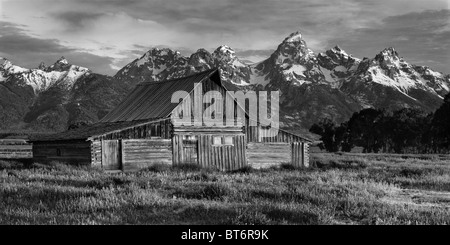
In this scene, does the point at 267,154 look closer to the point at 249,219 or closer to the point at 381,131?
the point at 249,219

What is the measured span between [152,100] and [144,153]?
24.0ft

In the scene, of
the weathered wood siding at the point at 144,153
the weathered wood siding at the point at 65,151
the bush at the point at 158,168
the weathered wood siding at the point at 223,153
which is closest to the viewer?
the bush at the point at 158,168

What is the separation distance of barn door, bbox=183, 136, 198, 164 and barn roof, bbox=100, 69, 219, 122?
2.18 metres

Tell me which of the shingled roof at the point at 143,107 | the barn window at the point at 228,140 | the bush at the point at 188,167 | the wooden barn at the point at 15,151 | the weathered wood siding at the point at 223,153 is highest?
the shingled roof at the point at 143,107

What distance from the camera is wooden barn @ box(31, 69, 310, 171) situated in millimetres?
31406

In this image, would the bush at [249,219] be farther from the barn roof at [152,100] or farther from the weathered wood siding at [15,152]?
the weathered wood siding at [15,152]

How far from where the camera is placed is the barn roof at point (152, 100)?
116 ft

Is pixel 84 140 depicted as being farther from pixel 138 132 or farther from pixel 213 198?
pixel 213 198

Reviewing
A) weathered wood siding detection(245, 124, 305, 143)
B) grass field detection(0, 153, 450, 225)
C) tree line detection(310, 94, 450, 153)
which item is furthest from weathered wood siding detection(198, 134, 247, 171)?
tree line detection(310, 94, 450, 153)

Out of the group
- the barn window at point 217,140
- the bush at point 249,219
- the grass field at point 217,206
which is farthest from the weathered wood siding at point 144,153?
the bush at point 249,219

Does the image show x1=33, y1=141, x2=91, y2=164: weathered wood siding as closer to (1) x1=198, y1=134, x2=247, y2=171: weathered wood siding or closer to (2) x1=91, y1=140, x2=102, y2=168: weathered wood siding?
(2) x1=91, y1=140, x2=102, y2=168: weathered wood siding

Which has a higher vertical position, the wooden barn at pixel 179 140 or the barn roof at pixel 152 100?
the barn roof at pixel 152 100

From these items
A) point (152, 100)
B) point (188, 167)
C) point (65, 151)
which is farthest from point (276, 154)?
point (65, 151)

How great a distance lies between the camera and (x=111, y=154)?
102 ft
